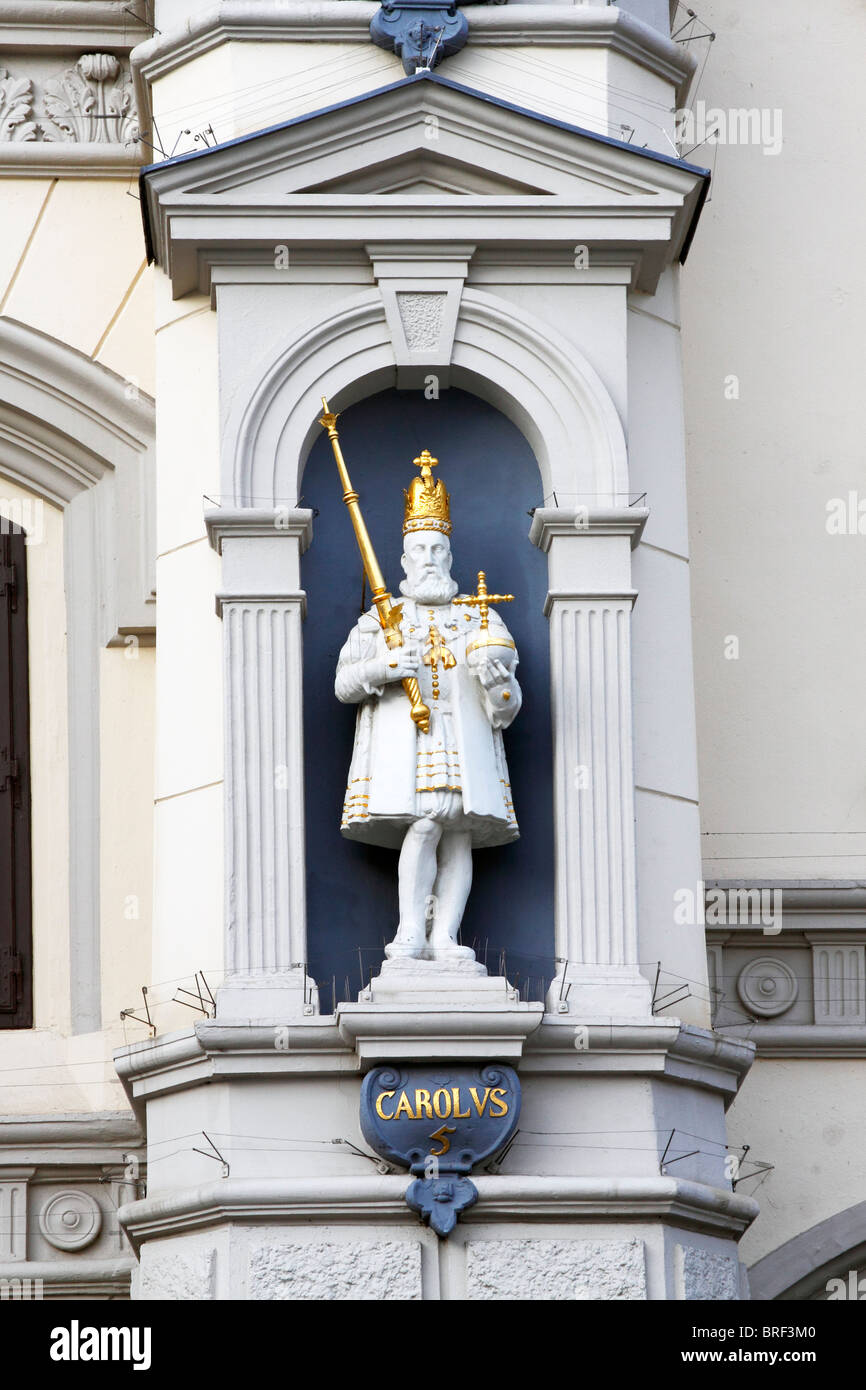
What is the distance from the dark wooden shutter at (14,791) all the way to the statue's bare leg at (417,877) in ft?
5.70

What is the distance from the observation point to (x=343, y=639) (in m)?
10.6

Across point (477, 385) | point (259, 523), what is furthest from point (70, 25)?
point (259, 523)

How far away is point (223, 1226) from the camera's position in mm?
9734

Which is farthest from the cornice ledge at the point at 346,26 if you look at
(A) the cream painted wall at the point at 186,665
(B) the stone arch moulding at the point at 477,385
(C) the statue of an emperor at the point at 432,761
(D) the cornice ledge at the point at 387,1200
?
(D) the cornice ledge at the point at 387,1200

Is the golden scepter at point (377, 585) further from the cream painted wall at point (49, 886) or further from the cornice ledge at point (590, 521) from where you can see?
the cream painted wall at point (49, 886)

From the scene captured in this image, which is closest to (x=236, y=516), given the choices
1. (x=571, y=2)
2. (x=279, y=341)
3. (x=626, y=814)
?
(x=279, y=341)

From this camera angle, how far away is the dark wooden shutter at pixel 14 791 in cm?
1121

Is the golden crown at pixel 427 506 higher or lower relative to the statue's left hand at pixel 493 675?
higher

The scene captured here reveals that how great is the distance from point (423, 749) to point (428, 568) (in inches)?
26.9

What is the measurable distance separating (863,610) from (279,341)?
8.61 feet

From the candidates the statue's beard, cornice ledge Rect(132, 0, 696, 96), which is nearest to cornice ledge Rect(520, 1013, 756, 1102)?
the statue's beard

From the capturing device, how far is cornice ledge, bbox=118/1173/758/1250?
9695mm

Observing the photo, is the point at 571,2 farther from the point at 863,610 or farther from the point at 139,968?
the point at 139,968

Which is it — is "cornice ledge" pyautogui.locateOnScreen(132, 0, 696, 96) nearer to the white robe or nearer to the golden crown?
the golden crown
